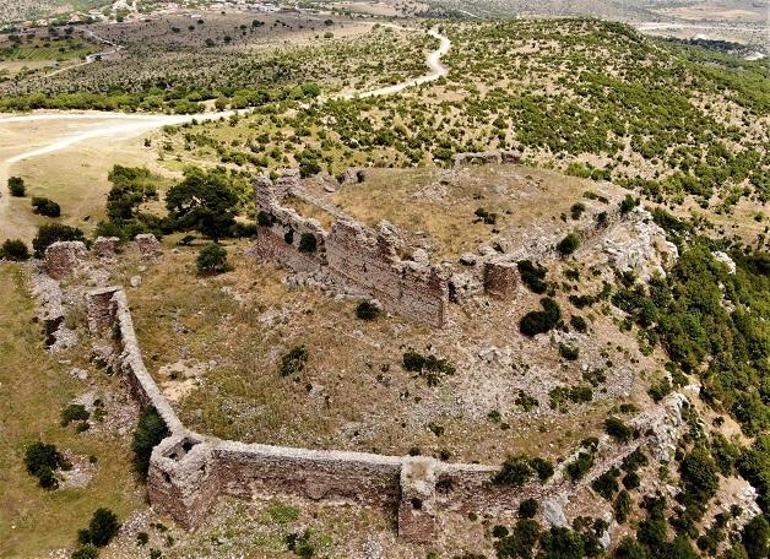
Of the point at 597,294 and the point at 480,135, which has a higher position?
the point at 597,294

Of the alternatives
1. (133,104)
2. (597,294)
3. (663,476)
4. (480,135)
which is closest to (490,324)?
(597,294)

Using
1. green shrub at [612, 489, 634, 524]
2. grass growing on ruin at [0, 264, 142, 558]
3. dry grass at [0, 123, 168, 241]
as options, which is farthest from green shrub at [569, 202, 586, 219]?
dry grass at [0, 123, 168, 241]

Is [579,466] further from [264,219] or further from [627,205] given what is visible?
[264,219]

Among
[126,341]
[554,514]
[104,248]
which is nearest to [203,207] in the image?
[104,248]

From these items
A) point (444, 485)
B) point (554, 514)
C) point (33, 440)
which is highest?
point (444, 485)

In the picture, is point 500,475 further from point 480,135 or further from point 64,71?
point 64,71

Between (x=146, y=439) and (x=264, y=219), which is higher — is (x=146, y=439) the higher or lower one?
the lower one
